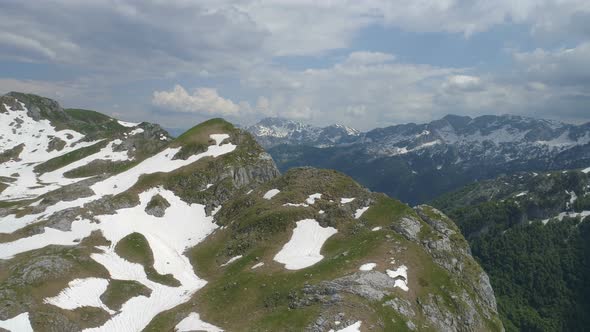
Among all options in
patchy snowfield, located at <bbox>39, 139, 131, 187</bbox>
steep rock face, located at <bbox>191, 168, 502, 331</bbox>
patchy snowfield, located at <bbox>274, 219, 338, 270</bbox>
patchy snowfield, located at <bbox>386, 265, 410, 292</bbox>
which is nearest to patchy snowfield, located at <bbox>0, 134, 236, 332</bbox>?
steep rock face, located at <bbox>191, 168, 502, 331</bbox>

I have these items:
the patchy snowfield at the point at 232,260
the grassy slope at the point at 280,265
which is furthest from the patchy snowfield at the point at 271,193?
the patchy snowfield at the point at 232,260

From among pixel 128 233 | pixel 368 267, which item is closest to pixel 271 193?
pixel 128 233

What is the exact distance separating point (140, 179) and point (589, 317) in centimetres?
18902

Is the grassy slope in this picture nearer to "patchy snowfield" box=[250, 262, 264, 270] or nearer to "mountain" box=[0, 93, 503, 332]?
"mountain" box=[0, 93, 503, 332]

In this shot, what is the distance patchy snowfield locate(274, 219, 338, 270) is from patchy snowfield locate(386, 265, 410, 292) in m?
14.3

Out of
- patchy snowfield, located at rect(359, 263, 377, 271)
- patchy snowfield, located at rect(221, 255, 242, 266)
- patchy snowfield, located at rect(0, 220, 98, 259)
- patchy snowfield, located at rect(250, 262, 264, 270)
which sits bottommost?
patchy snowfield, located at rect(221, 255, 242, 266)

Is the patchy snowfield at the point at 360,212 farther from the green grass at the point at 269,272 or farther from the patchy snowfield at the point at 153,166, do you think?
the patchy snowfield at the point at 153,166

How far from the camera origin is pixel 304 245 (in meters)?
82.4

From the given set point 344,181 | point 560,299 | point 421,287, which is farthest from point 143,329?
point 560,299

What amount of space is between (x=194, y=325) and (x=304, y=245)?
2995 centimetres

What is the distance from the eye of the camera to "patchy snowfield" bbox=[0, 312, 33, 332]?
180 feet

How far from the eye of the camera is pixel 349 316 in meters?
56.0

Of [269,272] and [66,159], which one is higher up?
[66,159]

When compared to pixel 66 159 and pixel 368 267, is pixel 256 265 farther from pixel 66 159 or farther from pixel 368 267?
pixel 66 159
